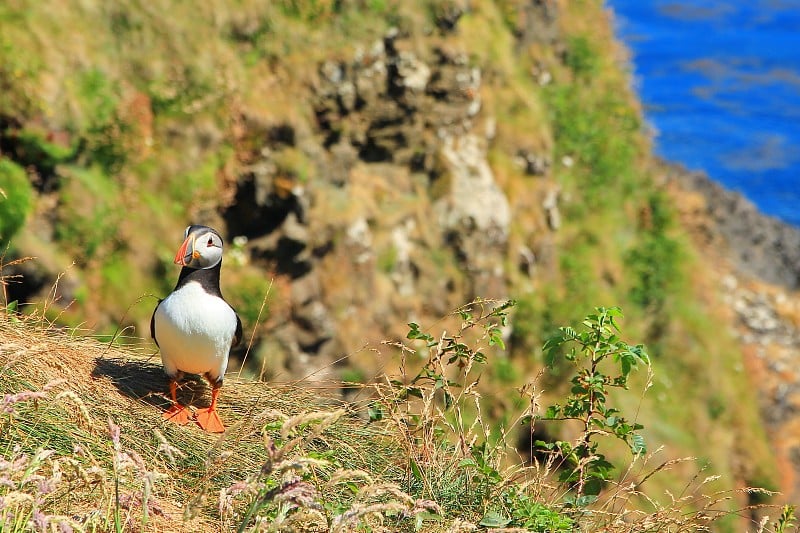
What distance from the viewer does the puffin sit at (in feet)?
15.2

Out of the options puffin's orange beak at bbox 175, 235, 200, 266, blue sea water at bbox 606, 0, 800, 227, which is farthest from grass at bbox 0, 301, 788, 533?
blue sea water at bbox 606, 0, 800, 227

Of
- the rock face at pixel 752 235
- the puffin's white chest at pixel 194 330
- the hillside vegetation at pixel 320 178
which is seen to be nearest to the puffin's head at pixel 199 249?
the puffin's white chest at pixel 194 330

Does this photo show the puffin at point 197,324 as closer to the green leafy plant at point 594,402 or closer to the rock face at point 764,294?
the green leafy plant at point 594,402

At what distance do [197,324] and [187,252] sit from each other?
1.17 feet

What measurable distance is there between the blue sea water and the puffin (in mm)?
28171

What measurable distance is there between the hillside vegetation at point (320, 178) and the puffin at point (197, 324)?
14.1 feet

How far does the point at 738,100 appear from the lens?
3656 centimetres

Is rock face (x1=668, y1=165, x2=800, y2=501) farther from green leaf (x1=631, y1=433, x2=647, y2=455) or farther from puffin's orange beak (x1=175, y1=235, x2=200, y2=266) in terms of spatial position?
puffin's orange beak (x1=175, y1=235, x2=200, y2=266)

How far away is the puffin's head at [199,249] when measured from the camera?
4645mm

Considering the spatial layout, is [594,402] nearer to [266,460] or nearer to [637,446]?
[637,446]

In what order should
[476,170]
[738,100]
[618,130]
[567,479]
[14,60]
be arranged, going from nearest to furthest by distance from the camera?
[567,479], [14,60], [476,170], [618,130], [738,100]

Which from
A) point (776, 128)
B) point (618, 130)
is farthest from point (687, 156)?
point (618, 130)

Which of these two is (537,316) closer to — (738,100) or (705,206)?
(705,206)

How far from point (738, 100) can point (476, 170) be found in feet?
82.2
